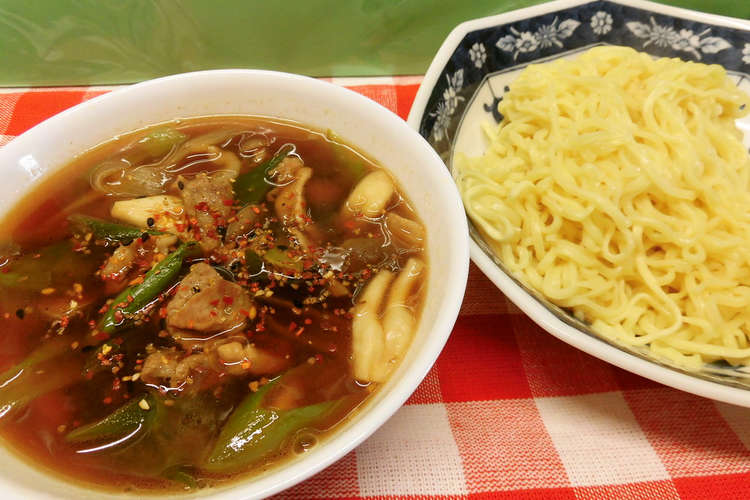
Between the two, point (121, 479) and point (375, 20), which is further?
point (375, 20)

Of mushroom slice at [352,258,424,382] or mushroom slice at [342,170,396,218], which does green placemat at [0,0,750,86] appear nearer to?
mushroom slice at [342,170,396,218]

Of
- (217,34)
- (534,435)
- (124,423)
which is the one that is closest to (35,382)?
(124,423)

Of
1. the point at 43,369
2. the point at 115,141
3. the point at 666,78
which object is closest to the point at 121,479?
the point at 43,369

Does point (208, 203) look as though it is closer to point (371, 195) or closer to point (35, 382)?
point (371, 195)

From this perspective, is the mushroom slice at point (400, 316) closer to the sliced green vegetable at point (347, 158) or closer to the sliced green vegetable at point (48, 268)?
the sliced green vegetable at point (347, 158)

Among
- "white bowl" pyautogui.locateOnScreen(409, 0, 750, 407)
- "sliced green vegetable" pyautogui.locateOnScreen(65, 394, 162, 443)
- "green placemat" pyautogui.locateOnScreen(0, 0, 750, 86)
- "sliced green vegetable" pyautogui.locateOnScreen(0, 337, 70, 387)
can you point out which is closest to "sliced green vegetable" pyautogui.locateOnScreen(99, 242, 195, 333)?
"sliced green vegetable" pyautogui.locateOnScreen(0, 337, 70, 387)

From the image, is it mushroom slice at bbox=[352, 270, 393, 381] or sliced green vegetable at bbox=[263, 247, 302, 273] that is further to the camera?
sliced green vegetable at bbox=[263, 247, 302, 273]

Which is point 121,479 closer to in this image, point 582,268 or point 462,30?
point 582,268
